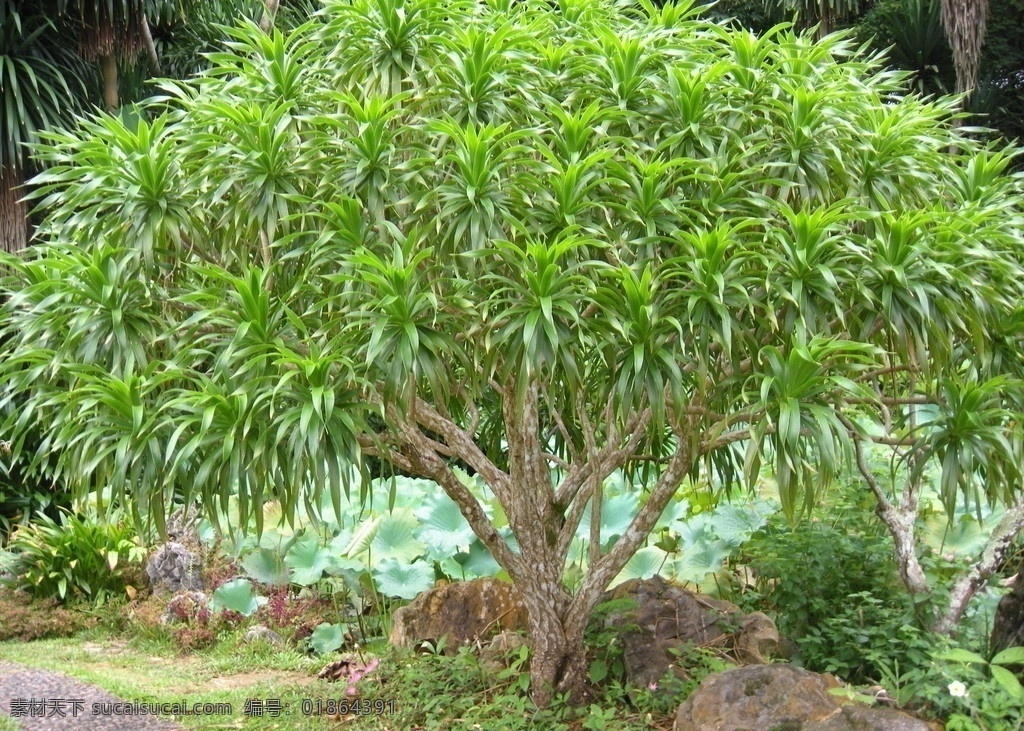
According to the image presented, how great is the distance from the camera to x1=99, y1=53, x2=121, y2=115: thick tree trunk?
1052cm

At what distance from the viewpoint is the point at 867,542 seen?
5.90 metres

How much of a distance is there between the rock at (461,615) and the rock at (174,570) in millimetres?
2770

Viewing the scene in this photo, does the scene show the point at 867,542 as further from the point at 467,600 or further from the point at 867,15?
the point at 867,15

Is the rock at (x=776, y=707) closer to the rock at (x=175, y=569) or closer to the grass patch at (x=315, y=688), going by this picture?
the grass patch at (x=315, y=688)

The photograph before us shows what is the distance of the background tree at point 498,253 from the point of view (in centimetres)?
366

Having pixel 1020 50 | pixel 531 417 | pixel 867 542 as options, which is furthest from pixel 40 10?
pixel 1020 50

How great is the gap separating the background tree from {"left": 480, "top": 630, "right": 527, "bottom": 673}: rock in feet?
5.37

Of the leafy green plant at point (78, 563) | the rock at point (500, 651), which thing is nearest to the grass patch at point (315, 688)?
the rock at point (500, 651)

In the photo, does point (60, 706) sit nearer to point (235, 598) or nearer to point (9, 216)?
point (235, 598)

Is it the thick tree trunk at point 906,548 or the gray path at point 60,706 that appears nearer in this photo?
the thick tree trunk at point 906,548

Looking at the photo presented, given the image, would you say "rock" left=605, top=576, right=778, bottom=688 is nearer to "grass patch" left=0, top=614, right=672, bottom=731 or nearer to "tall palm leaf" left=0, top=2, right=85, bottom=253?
"grass patch" left=0, top=614, right=672, bottom=731

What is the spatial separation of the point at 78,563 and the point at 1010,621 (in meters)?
7.43

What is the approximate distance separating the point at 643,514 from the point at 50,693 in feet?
12.2

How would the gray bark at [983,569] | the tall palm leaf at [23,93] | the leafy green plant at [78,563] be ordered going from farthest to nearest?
the tall palm leaf at [23,93] → the leafy green plant at [78,563] → the gray bark at [983,569]
